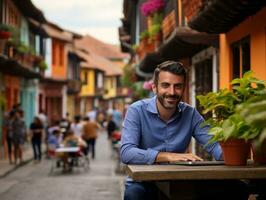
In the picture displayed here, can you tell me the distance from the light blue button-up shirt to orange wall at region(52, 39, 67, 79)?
46924 millimetres

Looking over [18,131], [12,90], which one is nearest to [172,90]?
[18,131]

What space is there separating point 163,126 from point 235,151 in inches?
30.4

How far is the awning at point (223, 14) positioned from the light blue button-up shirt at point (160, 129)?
3.70m

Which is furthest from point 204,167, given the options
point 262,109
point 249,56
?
point 249,56

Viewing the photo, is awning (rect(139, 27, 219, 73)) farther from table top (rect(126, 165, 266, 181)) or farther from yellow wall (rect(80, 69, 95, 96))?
yellow wall (rect(80, 69, 95, 96))

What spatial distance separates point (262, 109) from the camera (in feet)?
10.6

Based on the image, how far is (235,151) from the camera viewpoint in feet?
14.5

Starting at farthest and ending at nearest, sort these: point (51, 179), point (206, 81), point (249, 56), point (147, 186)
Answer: point (51, 179) → point (206, 81) → point (249, 56) → point (147, 186)

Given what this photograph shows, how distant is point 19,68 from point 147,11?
34.0ft

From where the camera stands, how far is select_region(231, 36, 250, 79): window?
37.0ft

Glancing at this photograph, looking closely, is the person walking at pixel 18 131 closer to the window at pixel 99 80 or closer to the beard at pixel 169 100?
the beard at pixel 169 100

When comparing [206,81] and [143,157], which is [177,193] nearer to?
[143,157]

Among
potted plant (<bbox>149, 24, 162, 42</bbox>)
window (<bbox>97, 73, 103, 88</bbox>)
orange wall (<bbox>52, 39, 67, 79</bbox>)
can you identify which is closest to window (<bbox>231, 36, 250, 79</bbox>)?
potted plant (<bbox>149, 24, 162, 42</bbox>)

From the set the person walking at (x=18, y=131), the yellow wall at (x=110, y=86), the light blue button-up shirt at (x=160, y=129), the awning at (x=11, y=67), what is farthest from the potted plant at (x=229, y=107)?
the yellow wall at (x=110, y=86)
